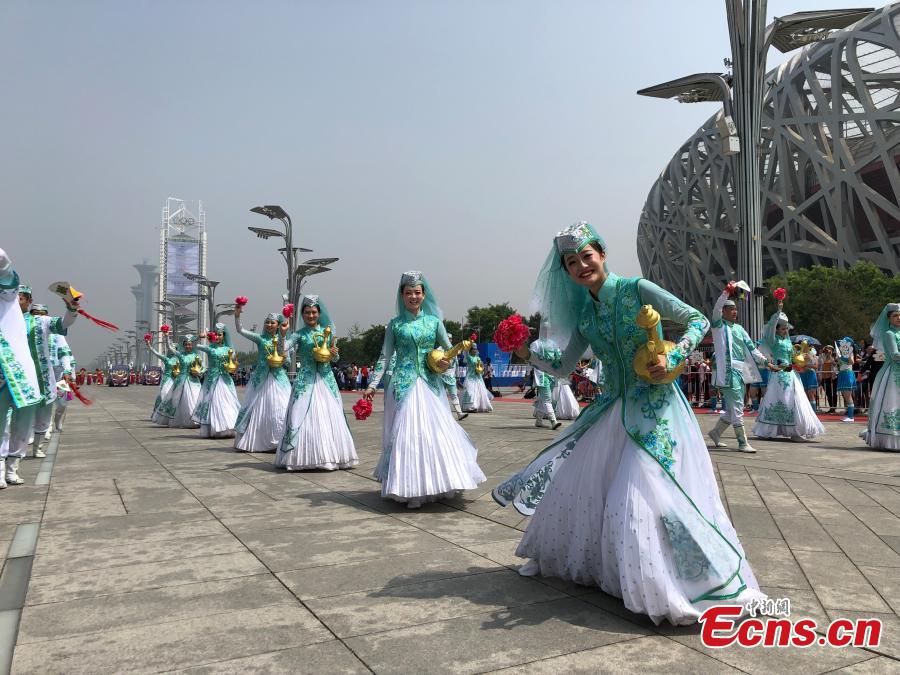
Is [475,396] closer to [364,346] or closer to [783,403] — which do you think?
[783,403]

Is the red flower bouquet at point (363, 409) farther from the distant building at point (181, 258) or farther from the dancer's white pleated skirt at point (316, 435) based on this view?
the distant building at point (181, 258)

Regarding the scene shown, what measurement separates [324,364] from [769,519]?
206 inches

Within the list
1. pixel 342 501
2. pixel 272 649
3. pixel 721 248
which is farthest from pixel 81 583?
pixel 721 248

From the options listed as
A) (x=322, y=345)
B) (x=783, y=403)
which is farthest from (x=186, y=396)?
(x=783, y=403)

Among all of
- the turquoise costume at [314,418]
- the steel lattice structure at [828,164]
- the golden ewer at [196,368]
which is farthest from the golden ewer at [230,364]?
the steel lattice structure at [828,164]

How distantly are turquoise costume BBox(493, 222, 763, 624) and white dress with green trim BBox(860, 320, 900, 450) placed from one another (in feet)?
25.2

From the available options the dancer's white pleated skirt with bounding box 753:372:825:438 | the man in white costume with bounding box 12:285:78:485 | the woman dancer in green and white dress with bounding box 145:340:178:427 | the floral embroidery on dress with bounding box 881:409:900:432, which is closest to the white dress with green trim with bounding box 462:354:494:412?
the woman dancer in green and white dress with bounding box 145:340:178:427

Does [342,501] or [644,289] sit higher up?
[644,289]

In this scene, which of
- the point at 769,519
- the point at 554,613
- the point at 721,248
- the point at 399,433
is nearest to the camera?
the point at 554,613

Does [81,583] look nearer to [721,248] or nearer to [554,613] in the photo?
[554,613]

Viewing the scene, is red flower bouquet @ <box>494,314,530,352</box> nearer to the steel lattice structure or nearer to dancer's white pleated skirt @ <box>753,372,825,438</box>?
dancer's white pleated skirt @ <box>753,372,825,438</box>

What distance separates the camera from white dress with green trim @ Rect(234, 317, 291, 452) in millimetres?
10148

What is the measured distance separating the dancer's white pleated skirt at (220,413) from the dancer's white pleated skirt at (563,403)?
7208 millimetres

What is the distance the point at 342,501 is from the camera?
6.05m
